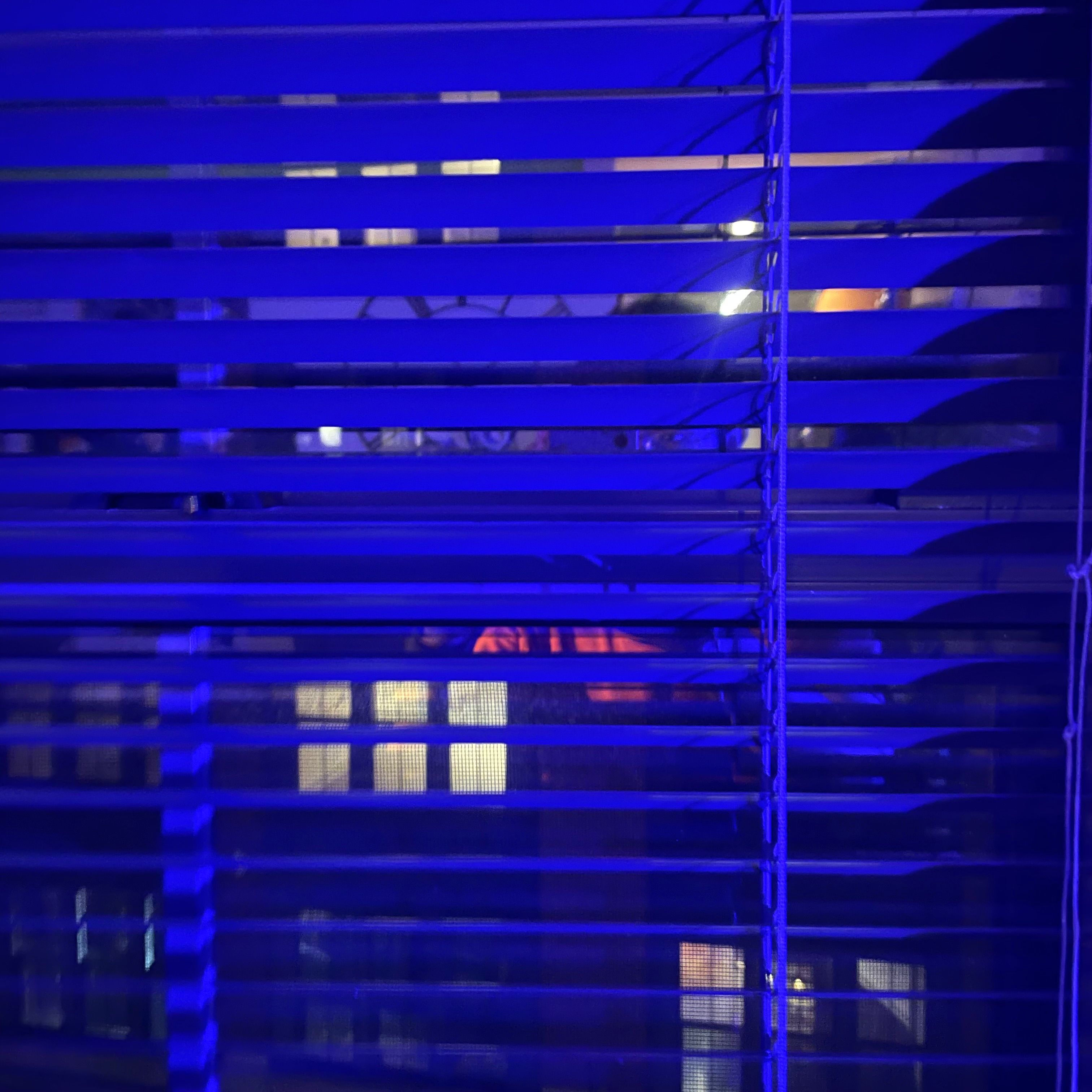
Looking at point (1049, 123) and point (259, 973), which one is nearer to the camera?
point (1049, 123)

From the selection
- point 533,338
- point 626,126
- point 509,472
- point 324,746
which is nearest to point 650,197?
point 626,126

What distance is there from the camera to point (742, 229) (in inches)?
36.0

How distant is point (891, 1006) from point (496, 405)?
2.50ft

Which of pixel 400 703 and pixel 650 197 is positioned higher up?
pixel 650 197

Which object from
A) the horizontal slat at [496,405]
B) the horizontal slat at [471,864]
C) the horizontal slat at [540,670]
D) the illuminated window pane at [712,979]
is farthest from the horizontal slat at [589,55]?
the illuminated window pane at [712,979]

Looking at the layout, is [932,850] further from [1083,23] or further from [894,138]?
[1083,23]

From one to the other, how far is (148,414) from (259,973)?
0.61m

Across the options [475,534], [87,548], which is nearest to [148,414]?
[87,548]

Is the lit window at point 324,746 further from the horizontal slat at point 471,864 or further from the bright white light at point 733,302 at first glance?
the bright white light at point 733,302

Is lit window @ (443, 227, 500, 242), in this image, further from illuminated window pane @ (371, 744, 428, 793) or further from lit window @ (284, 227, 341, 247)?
illuminated window pane @ (371, 744, 428, 793)

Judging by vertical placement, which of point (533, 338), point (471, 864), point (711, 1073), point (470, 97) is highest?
point (470, 97)

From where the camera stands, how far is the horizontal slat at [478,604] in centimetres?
91

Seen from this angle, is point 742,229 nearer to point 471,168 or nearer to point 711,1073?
point 471,168

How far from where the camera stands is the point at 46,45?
885mm
